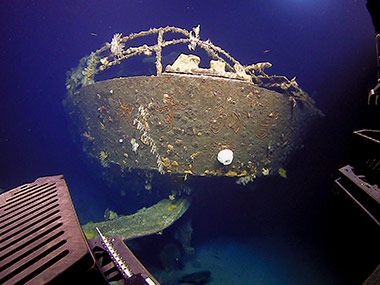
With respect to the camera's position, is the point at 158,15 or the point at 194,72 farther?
the point at 158,15

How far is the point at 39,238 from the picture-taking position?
1212mm

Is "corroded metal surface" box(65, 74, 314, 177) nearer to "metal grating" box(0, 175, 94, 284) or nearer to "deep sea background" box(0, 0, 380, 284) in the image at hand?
"deep sea background" box(0, 0, 380, 284)

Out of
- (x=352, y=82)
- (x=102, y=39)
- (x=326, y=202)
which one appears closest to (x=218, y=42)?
(x=352, y=82)

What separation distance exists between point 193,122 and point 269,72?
14.5m

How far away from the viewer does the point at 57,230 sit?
3.98 feet

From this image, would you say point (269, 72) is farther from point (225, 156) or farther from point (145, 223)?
point (145, 223)

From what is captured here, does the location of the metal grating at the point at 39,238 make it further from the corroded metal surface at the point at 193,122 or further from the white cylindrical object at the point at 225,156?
the white cylindrical object at the point at 225,156

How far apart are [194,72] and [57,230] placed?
3.92 meters

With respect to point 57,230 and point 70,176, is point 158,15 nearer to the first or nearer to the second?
point 70,176

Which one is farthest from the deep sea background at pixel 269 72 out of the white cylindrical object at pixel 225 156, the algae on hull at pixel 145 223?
the white cylindrical object at pixel 225 156

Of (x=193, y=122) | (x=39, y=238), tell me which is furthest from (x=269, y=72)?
(x=39, y=238)

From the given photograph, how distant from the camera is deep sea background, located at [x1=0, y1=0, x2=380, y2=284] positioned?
6164mm

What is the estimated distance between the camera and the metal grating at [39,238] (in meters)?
0.96

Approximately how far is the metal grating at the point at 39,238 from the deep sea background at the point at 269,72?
10.2 feet
